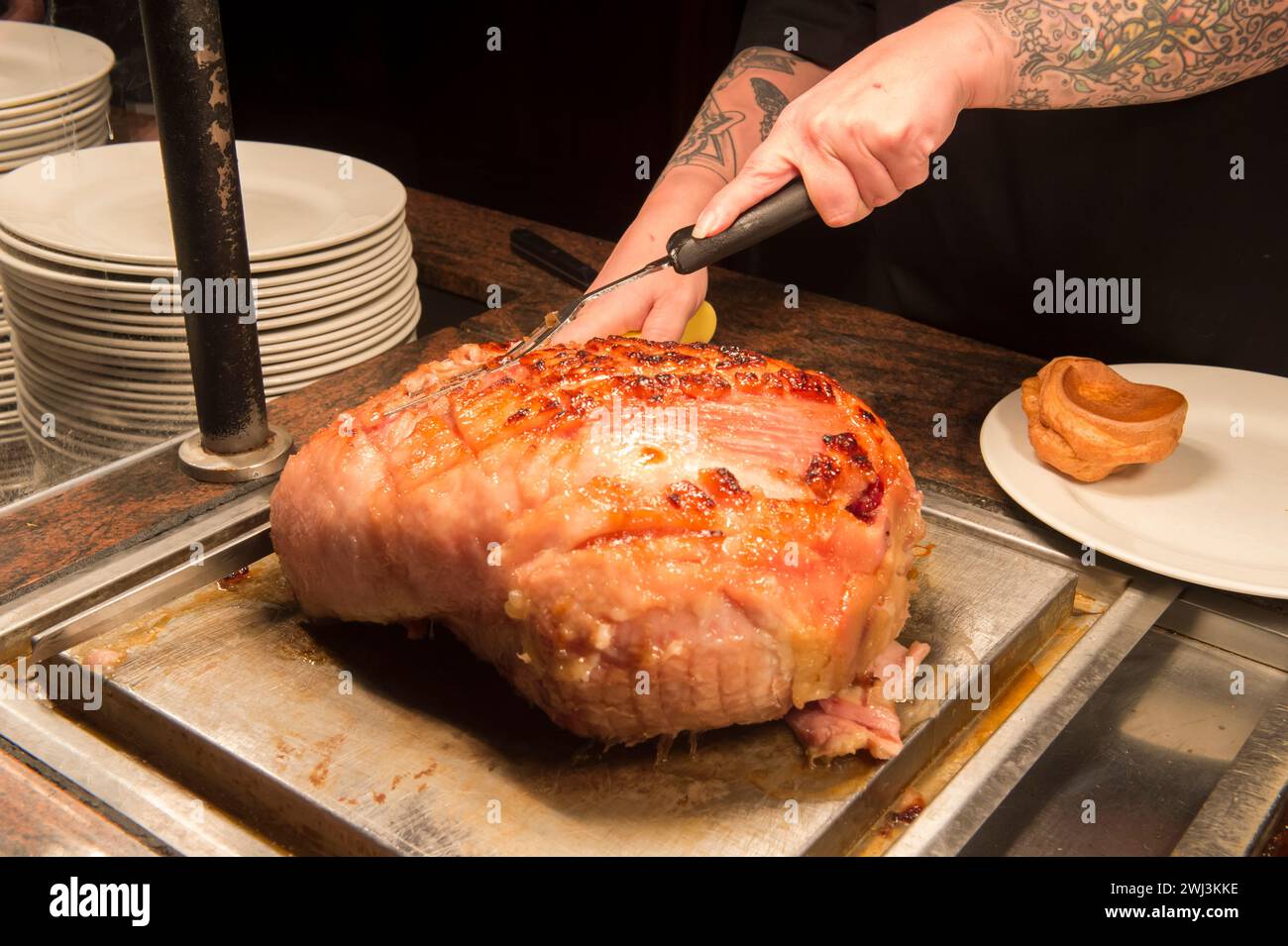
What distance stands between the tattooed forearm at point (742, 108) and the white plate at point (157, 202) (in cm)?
60

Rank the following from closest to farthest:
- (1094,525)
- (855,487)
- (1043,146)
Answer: (855,487) → (1094,525) → (1043,146)

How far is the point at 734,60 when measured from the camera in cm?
265

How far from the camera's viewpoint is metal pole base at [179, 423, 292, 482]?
71.2 inches

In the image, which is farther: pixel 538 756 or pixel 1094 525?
pixel 1094 525

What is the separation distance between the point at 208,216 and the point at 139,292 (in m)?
0.39

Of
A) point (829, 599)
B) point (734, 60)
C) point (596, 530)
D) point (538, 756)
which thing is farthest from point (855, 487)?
point (734, 60)

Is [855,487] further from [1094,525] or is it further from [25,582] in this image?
[25,582]

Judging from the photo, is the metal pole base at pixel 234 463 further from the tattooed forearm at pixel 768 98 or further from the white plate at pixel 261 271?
the tattooed forearm at pixel 768 98

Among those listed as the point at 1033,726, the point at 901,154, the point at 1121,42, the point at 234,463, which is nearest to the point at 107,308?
the point at 234,463

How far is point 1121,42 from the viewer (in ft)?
6.05

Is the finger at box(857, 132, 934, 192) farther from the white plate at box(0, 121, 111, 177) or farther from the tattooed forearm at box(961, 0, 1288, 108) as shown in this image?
the white plate at box(0, 121, 111, 177)

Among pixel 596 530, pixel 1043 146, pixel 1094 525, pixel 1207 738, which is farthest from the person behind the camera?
pixel 1043 146

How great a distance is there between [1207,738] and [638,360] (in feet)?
2.72

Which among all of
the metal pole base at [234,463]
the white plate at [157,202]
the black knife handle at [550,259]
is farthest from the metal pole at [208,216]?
the black knife handle at [550,259]
